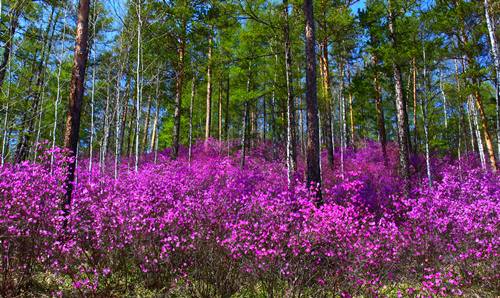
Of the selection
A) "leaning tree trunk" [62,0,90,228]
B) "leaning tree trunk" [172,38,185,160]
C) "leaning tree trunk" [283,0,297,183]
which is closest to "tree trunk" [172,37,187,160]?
"leaning tree trunk" [172,38,185,160]

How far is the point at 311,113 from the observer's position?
6.59 m

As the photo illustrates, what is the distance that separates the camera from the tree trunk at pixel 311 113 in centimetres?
640

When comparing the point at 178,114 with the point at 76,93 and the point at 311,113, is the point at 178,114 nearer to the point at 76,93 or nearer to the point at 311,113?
the point at 76,93

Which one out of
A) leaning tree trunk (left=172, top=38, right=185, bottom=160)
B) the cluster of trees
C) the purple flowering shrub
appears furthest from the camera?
leaning tree trunk (left=172, top=38, right=185, bottom=160)

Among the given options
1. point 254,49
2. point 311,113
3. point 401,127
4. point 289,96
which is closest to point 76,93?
point 311,113

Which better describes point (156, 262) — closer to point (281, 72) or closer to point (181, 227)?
point (181, 227)

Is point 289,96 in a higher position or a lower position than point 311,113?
higher

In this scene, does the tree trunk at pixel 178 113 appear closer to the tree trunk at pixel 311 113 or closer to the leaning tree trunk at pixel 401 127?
the tree trunk at pixel 311 113

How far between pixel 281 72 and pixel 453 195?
802cm

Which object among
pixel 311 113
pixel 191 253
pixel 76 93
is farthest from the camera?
pixel 311 113

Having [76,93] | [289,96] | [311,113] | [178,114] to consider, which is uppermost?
[178,114]

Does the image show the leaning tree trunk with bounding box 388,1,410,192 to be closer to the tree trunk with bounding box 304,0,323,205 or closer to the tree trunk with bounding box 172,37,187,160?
the tree trunk with bounding box 304,0,323,205

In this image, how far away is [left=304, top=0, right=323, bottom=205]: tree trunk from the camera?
6.40 m

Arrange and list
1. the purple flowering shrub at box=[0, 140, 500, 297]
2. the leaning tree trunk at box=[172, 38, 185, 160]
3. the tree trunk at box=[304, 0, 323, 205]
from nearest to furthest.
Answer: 1. the purple flowering shrub at box=[0, 140, 500, 297]
2. the tree trunk at box=[304, 0, 323, 205]
3. the leaning tree trunk at box=[172, 38, 185, 160]
